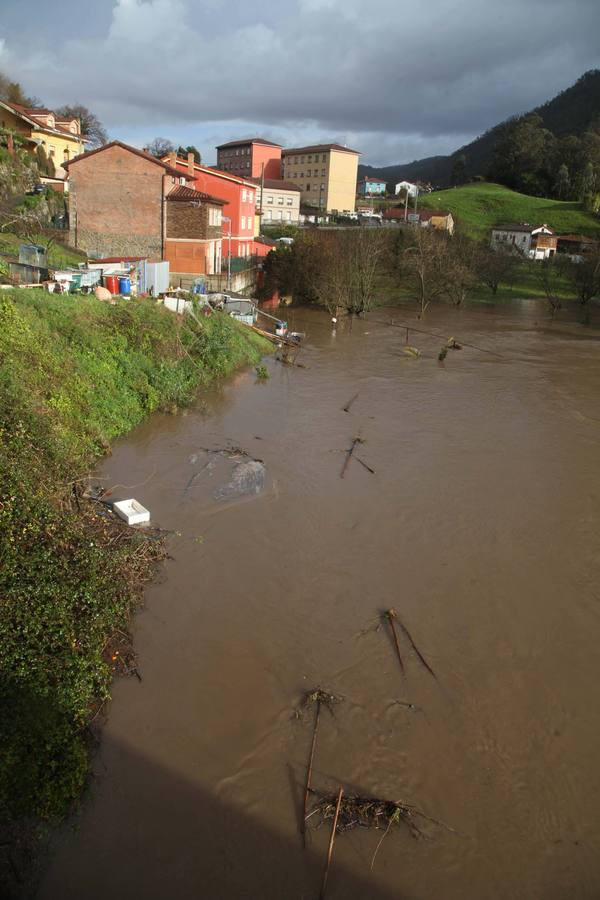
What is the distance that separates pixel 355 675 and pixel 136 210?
27.5m

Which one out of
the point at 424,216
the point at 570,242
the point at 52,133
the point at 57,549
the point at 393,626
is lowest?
the point at 393,626

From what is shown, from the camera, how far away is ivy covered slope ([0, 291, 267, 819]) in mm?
5738

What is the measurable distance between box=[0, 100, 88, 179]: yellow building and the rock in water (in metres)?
30.8

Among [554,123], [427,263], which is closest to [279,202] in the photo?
[427,263]

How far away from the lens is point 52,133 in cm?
4347

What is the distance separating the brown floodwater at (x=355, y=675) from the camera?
551 cm

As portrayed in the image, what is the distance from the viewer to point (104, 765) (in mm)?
6125

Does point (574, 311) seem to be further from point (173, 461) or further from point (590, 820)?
point (590, 820)

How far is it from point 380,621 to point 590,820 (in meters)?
3.31

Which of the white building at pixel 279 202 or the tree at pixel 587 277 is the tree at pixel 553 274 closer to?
the tree at pixel 587 277

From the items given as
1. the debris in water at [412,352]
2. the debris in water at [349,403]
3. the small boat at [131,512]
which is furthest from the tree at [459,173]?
the small boat at [131,512]

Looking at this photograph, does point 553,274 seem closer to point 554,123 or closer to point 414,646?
point 414,646

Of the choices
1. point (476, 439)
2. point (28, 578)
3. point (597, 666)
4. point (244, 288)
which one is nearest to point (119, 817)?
point (28, 578)

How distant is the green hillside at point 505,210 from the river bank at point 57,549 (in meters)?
60.5
